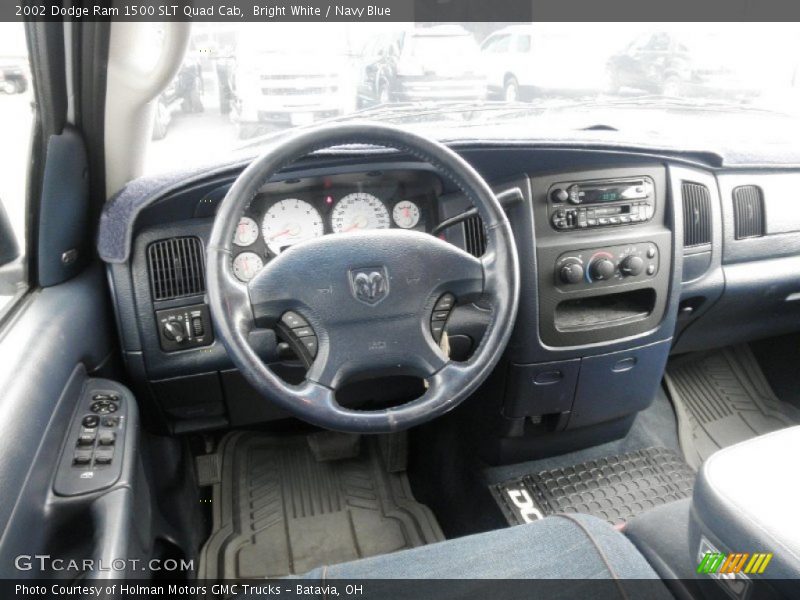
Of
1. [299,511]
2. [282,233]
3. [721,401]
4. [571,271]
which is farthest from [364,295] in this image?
[721,401]

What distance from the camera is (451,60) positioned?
1.99m

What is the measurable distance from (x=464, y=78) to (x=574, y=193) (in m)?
0.58

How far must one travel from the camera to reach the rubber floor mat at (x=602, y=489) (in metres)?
2.00

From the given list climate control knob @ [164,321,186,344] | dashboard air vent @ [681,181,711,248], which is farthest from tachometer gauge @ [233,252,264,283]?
dashboard air vent @ [681,181,711,248]

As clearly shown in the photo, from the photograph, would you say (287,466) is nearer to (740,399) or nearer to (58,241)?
(58,241)

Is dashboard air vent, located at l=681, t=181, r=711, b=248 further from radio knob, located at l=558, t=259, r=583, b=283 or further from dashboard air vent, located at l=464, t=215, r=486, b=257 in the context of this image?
dashboard air vent, located at l=464, t=215, r=486, b=257

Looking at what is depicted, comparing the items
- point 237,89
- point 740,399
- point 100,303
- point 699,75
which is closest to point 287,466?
point 100,303

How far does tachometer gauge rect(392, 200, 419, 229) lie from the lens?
70.0 inches

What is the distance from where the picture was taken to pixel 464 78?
2068 millimetres

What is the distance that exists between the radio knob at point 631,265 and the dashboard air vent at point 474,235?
44 centimetres

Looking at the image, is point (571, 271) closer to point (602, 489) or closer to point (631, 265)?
point (631, 265)

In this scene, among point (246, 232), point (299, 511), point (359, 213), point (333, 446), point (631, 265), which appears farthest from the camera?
point (333, 446)

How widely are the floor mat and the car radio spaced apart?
3.62 ft

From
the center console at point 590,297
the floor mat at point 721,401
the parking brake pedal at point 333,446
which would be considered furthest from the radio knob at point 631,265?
the parking brake pedal at point 333,446
